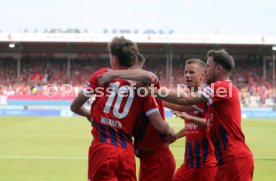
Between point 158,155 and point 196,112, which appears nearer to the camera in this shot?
point 158,155

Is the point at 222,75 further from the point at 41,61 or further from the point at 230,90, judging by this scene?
the point at 41,61

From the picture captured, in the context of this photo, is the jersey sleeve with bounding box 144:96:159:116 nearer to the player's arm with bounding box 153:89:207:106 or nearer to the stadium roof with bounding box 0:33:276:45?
the player's arm with bounding box 153:89:207:106

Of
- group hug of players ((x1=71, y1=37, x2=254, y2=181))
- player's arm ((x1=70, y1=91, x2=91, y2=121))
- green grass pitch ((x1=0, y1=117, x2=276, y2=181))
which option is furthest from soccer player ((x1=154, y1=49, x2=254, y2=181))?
green grass pitch ((x1=0, y1=117, x2=276, y2=181))

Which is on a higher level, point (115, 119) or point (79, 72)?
point (115, 119)

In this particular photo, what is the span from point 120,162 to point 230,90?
1603 millimetres

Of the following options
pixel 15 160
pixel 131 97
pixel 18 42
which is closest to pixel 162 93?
pixel 131 97

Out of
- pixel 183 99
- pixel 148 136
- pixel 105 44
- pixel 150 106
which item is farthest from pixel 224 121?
pixel 105 44

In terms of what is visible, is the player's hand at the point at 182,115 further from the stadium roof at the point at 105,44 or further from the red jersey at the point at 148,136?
the stadium roof at the point at 105,44

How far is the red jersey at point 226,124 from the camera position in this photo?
4992mm

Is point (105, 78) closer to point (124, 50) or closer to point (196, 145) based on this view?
point (124, 50)

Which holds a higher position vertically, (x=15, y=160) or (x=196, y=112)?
(x=196, y=112)

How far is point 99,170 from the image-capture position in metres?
4.32

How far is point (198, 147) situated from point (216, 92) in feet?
3.51

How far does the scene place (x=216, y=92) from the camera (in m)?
4.93
